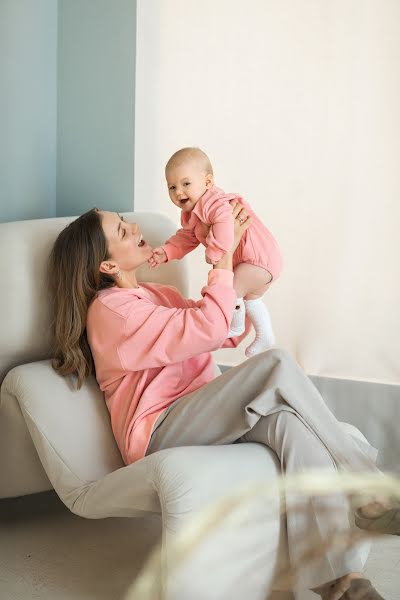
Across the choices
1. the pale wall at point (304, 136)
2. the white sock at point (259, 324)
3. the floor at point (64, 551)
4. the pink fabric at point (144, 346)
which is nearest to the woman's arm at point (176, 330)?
the pink fabric at point (144, 346)

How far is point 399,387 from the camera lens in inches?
107

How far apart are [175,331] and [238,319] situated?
0.40m

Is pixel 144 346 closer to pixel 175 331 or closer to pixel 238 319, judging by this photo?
pixel 175 331

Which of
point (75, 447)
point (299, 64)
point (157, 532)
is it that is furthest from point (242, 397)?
point (299, 64)

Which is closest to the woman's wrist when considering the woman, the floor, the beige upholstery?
the woman

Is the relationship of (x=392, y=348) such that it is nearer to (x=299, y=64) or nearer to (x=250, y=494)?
(x=299, y=64)

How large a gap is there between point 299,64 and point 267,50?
0.13 meters

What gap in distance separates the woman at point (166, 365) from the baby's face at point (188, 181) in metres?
0.11

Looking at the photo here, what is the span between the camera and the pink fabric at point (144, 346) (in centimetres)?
190

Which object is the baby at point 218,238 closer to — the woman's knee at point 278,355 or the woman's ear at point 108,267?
the woman's ear at point 108,267

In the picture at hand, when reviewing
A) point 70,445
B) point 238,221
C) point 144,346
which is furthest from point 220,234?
point 70,445

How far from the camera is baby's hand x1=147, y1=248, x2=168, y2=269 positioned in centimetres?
215

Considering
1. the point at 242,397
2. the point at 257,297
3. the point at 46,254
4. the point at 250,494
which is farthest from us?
the point at 257,297

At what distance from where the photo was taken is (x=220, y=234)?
199cm
